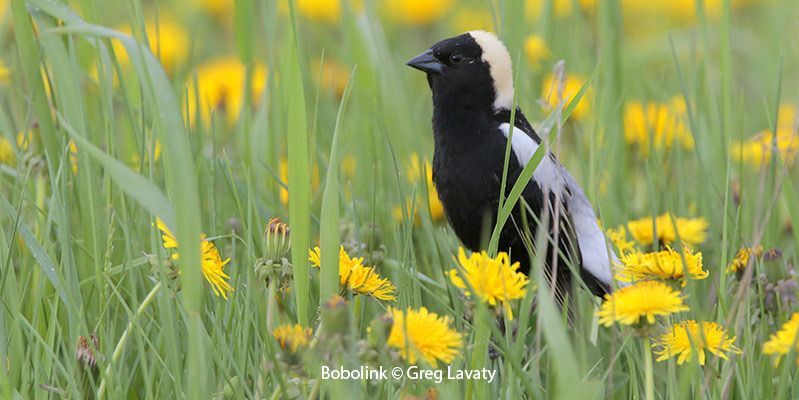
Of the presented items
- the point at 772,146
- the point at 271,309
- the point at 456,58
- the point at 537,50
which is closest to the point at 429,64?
the point at 456,58

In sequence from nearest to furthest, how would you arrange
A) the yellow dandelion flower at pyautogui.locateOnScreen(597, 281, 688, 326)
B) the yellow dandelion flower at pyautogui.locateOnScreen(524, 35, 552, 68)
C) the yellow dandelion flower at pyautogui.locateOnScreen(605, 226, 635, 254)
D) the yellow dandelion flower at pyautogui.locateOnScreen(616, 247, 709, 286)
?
1. the yellow dandelion flower at pyautogui.locateOnScreen(597, 281, 688, 326)
2. the yellow dandelion flower at pyautogui.locateOnScreen(616, 247, 709, 286)
3. the yellow dandelion flower at pyautogui.locateOnScreen(605, 226, 635, 254)
4. the yellow dandelion flower at pyautogui.locateOnScreen(524, 35, 552, 68)

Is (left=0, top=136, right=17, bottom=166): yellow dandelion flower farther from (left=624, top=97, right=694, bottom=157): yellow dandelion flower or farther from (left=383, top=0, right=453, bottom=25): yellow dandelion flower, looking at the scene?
(left=383, top=0, right=453, bottom=25): yellow dandelion flower

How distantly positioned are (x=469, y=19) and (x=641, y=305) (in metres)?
3.63

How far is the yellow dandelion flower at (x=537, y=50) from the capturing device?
120 inches

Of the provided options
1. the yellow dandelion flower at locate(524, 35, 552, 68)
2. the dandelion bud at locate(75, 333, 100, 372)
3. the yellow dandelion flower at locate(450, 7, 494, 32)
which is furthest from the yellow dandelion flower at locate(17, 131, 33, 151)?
the yellow dandelion flower at locate(450, 7, 494, 32)

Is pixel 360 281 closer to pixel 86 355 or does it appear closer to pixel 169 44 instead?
pixel 86 355

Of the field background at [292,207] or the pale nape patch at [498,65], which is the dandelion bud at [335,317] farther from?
the pale nape patch at [498,65]

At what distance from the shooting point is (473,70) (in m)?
2.65

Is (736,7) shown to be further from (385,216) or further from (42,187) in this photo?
(42,187)

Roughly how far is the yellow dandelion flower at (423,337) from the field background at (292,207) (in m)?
0.03

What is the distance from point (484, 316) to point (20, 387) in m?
0.76

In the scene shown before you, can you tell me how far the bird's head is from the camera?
2635 mm

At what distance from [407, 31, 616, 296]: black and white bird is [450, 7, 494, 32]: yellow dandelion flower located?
75.5 inches

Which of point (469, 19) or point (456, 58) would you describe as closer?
point (456, 58)
